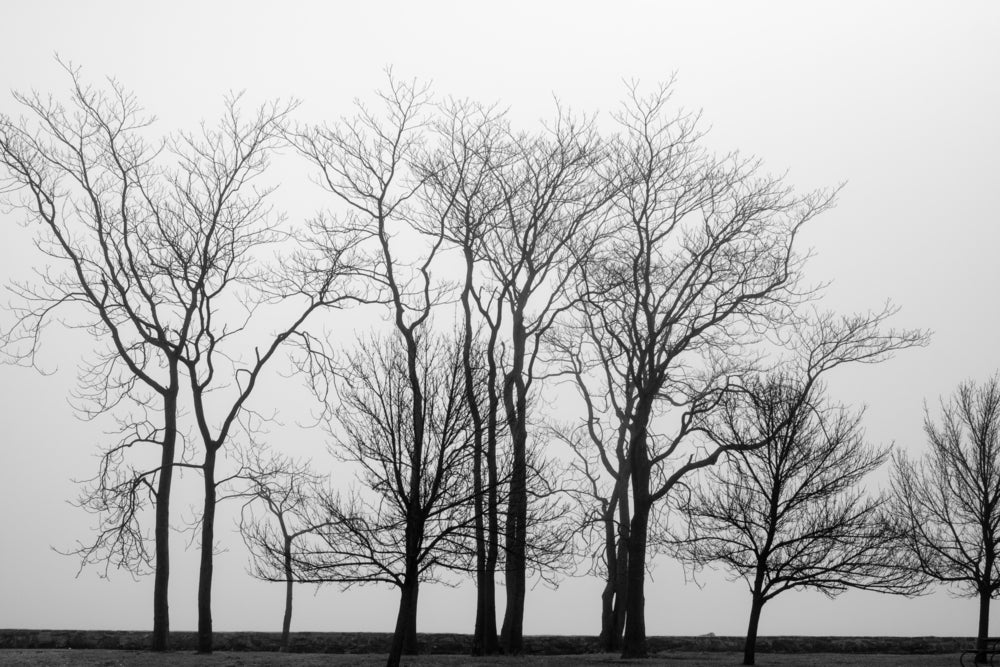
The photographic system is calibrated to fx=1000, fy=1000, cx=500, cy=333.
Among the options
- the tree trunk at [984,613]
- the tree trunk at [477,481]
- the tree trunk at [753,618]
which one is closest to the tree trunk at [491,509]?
the tree trunk at [477,481]

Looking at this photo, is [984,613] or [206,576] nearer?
[206,576]

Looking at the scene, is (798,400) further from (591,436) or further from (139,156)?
(139,156)

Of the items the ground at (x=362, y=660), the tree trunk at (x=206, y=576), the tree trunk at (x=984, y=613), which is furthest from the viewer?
the tree trunk at (x=984, y=613)

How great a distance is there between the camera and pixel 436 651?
2853 centimetres

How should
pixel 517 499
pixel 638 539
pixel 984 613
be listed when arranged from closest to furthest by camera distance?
1. pixel 517 499
2. pixel 638 539
3. pixel 984 613

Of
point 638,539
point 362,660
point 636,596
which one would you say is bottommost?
point 362,660

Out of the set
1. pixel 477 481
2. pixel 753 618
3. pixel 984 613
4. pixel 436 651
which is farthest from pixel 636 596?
pixel 984 613

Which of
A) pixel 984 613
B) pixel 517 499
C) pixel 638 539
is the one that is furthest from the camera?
pixel 984 613

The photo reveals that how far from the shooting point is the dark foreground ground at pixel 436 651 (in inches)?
879

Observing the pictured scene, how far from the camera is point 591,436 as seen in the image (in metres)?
Result: 32.1

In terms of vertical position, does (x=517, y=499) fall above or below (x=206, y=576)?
above

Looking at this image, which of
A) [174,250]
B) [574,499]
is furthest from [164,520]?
[574,499]

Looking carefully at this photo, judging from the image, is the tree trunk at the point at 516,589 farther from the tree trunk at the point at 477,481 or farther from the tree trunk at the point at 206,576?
the tree trunk at the point at 206,576

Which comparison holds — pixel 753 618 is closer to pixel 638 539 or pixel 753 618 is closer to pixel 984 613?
pixel 638 539
